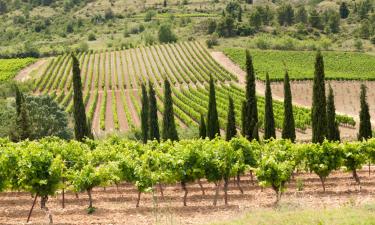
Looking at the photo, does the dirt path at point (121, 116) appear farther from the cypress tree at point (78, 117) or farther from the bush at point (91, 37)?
the bush at point (91, 37)

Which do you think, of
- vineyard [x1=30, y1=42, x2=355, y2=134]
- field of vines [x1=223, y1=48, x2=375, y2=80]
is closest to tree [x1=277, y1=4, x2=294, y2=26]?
field of vines [x1=223, y1=48, x2=375, y2=80]

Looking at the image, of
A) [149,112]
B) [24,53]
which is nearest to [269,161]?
[149,112]

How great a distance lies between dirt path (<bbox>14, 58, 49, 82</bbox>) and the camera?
413 ft

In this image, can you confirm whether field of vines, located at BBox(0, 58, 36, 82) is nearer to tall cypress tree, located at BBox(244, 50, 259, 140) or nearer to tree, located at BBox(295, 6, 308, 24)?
tall cypress tree, located at BBox(244, 50, 259, 140)

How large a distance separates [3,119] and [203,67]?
67910 millimetres

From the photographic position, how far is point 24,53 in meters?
160

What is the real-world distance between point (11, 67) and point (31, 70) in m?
5.67

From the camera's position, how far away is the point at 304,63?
138m

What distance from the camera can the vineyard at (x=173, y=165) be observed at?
91.1 ft

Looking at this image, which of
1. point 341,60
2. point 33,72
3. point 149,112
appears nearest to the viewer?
point 149,112

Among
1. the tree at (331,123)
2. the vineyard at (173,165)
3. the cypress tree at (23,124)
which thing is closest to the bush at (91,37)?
the cypress tree at (23,124)

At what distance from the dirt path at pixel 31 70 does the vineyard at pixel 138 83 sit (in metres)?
1.85

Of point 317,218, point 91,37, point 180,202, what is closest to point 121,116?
point 180,202

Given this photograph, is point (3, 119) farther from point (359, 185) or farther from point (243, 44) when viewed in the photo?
point (243, 44)
